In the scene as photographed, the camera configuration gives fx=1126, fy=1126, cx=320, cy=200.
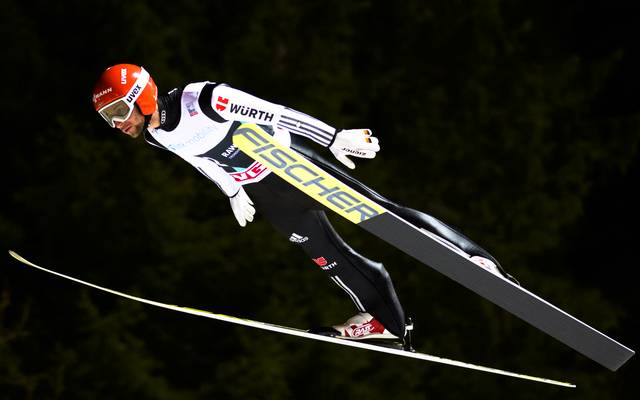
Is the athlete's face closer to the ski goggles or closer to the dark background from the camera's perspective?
the ski goggles

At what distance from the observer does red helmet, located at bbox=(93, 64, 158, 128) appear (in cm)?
389

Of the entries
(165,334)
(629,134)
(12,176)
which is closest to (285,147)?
(165,334)

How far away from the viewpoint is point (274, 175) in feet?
13.7

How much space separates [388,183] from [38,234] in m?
3.08

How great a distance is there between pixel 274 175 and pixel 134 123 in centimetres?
56

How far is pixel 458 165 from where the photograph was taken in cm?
1029

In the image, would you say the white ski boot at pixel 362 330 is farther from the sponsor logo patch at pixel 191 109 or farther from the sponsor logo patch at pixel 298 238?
the sponsor logo patch at pixel 191 109

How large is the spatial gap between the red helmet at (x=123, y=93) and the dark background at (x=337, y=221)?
4.26 metres

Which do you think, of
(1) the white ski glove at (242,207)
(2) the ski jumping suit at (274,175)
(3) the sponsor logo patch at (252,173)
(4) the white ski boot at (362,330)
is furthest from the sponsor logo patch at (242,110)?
(4) the white ski boot at (362,330)

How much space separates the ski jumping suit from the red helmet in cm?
9

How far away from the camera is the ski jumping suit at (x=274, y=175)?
13.1ft

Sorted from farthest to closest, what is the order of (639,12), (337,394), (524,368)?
1. (639,12)
2. (524,368)
3. (337,394)

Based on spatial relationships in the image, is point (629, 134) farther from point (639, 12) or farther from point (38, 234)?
point (38, 234)

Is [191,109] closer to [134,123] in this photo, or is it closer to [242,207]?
[134,123]
